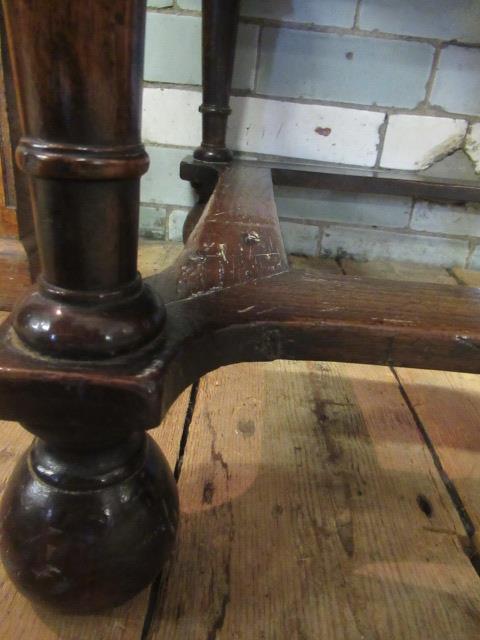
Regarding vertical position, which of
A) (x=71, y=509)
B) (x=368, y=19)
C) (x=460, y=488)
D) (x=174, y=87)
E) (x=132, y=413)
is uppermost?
(x=368, y=19)

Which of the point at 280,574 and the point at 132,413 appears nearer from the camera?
the point at 132,413

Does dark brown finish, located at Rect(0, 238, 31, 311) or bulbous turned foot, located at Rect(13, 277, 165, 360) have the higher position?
bulbous turned foot, located at Rect(13, 277, 165, 360)

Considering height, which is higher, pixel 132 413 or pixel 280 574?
pixel 132 413

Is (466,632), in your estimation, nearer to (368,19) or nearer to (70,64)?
(70,64)

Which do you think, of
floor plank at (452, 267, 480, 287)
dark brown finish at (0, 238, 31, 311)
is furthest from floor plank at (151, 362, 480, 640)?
floor plank at (452, 267, 480, 287)

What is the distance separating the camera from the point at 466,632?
442 millimetres

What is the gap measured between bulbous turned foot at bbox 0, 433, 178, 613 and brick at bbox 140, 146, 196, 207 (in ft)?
3.42

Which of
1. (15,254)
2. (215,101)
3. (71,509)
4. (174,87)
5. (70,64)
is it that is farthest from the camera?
(174,87)

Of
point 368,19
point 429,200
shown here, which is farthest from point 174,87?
point 429,200

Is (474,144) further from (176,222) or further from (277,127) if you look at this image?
(176,222)

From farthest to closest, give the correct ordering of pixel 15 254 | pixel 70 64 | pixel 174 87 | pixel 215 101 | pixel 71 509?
pixel 174 87 → pixel 215 101 → pixel 15 254 → pixel 71 509 → pixel 70 64

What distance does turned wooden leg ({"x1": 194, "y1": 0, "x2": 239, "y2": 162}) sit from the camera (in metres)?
0.99

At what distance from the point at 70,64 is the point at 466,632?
518 millimetres

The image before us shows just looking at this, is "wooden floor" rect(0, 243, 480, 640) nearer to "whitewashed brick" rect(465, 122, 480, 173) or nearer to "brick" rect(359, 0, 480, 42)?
"whitewashed brick" rect(465, 122, 480, 173)
